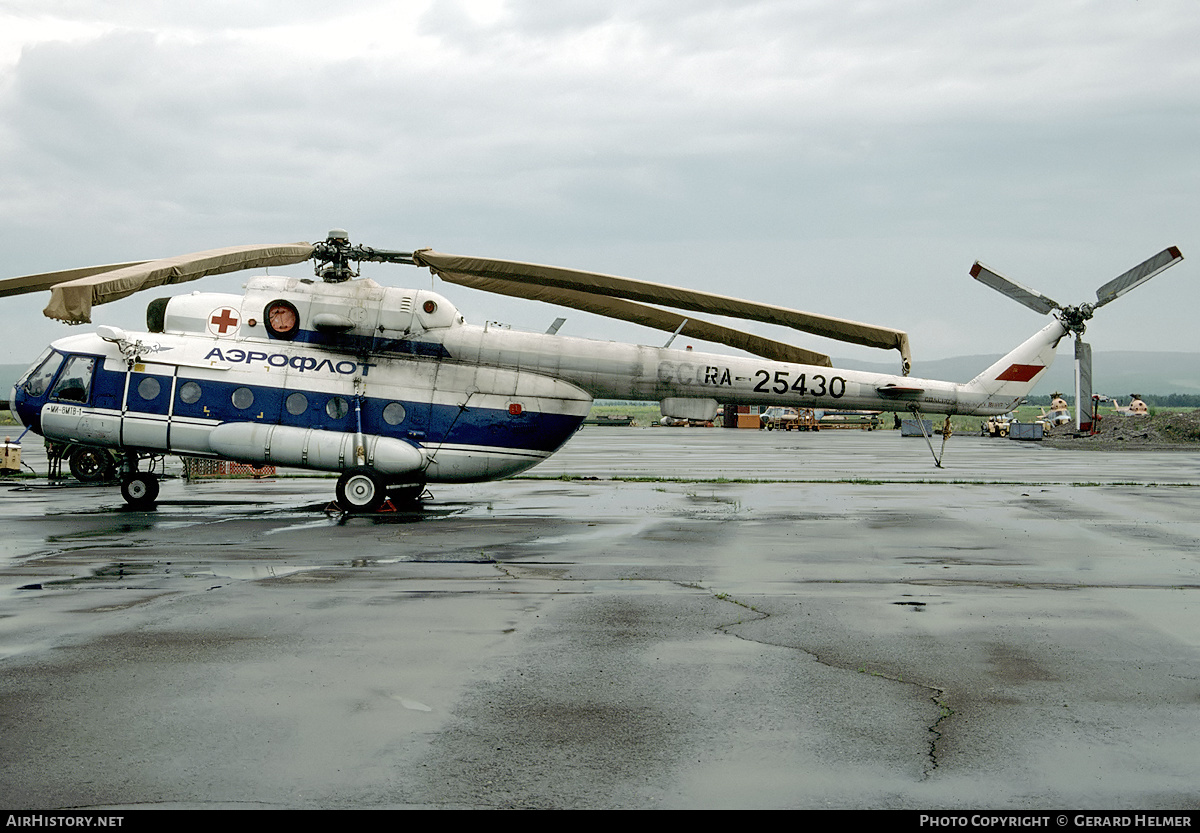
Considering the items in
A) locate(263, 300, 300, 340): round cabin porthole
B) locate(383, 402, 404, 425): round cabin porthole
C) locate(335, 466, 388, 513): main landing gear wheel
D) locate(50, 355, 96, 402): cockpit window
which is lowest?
locate(335, 466, 388, 513): main landing gear wheel

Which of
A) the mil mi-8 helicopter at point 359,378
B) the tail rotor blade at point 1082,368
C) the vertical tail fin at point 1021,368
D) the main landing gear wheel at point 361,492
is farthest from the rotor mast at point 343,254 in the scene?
the tail rotor blade at point 1082,368

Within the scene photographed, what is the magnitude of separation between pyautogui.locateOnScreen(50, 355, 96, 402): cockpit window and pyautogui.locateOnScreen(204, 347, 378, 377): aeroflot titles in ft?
7.31

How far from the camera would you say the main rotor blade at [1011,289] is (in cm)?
2219

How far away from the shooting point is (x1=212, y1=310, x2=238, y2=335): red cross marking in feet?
58.3

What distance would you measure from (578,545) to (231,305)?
9174mm

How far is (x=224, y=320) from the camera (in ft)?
58.4

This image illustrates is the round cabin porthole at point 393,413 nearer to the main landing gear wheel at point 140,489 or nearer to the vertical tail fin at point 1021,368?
the main landing gear wheel at point 140,489

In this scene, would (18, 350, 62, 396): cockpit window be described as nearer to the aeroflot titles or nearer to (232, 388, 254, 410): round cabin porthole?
the aeroflot titles

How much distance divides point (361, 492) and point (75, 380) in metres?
5.83

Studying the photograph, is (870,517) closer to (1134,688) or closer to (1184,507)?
(1184,507)

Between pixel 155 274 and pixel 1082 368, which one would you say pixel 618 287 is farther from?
pixel 1082 368

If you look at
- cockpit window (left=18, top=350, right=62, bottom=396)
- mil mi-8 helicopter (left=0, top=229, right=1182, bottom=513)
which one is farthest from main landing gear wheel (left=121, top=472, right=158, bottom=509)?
cockpit window (left=18, top=350, right=62, bottom=396)

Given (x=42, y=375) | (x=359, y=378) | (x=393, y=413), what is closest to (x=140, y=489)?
(x=42, y=375)

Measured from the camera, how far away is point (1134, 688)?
632cm
